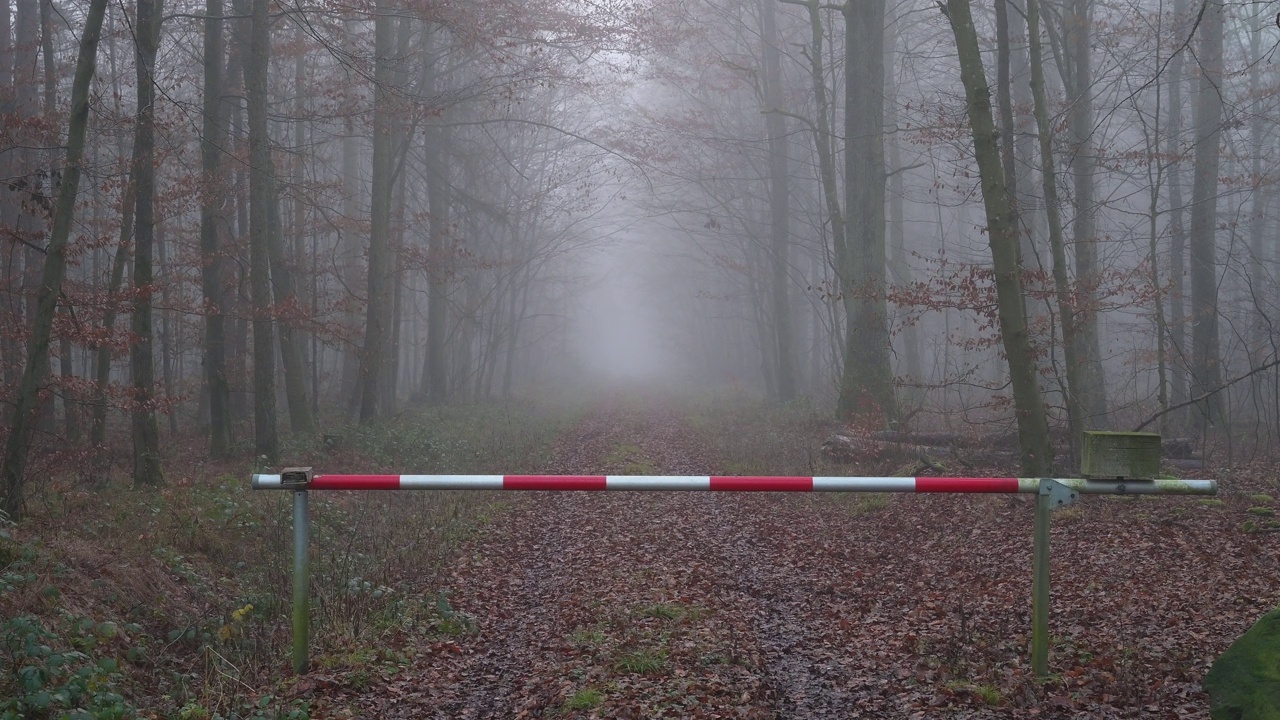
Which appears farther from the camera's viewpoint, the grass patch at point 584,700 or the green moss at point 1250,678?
the grass patch at point 584,700

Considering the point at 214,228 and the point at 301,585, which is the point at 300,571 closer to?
the point at 301,585

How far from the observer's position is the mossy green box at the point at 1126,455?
5172 millimetres

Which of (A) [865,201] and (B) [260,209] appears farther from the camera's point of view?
(A) [865,201]

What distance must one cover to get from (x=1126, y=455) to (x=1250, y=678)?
1250 mm

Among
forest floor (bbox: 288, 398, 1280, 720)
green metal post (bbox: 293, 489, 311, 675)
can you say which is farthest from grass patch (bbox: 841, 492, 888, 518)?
green metal post (bbox: 293, 489, 311, 675)

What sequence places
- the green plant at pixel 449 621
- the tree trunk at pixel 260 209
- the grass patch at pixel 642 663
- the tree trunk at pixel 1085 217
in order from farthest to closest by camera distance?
the tree trunk at pixel 260 209, the tree trunk at pixel 1085 217, the green plant at pixel 449 621, the grass patch at pixel 642 663

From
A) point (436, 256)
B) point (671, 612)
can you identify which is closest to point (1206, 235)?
point (671, 612)

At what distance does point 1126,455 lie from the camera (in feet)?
17.0

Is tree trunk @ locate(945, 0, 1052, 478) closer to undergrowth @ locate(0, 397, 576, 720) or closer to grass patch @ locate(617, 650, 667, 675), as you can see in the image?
grass patch @ locate(617, 650, 667, 675)

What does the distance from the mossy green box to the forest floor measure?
119 centimetres

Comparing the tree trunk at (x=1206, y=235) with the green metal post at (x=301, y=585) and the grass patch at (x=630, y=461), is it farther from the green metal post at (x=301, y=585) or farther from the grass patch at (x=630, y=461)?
the green metal post at (x=301, y=585)

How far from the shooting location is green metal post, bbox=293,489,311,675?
18.3 feet

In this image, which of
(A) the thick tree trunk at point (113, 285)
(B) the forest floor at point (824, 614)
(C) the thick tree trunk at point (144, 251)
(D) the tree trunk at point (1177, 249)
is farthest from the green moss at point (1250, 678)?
(A) the thick tree trunk at point (113, 285)

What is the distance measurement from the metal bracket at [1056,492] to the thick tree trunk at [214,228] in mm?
12555
